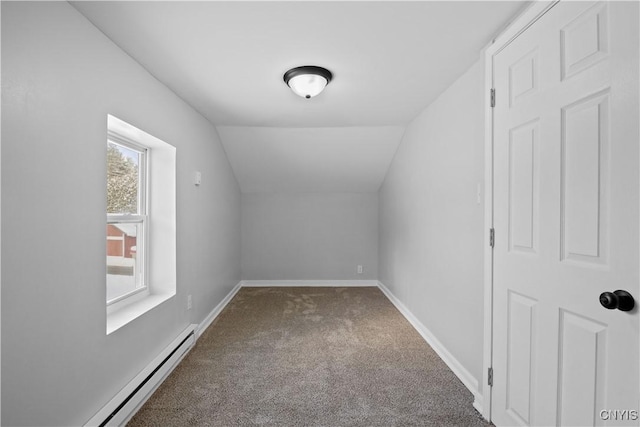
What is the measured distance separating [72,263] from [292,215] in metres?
3.81

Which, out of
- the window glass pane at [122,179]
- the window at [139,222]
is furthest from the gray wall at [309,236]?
the window glass pane at [122,179]

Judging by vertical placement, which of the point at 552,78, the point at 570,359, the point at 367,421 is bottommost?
the point at 367,421

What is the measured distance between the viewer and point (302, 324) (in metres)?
3.50

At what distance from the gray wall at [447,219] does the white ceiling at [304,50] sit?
0.82 feet

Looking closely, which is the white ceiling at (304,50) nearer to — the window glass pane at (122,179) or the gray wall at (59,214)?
the gray wall at (59,214)

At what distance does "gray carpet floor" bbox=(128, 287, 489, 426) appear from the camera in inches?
76.4

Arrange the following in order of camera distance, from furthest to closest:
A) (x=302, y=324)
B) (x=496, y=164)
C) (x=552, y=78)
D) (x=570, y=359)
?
1. (x=302, y=324)
2. (x=496, y=164)
3. (x=552, y=78)
4. (x=570, y=359)

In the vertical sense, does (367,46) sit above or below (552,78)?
above

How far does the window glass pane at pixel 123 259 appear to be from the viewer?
226cm

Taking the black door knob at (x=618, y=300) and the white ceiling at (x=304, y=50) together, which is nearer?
the black door knob at (x=618, y=300)

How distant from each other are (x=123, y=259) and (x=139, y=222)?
320 mm

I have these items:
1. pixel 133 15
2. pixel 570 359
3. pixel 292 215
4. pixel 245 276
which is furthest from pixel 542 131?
pixel 245 276

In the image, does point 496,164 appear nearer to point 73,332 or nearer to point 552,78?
point 552,78

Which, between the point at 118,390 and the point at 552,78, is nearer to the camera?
the point at 552,78
